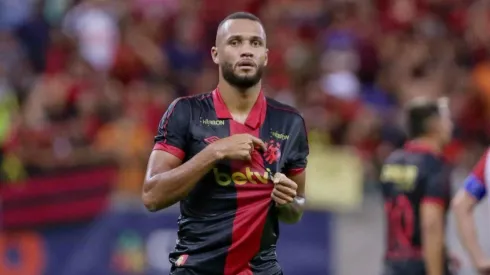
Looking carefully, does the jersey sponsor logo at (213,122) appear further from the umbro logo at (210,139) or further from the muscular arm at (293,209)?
the muscular arm at (293,209)

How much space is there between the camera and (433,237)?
8.45 meters

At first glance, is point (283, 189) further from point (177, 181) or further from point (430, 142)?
point (430, 142)

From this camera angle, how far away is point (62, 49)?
14.8 meters

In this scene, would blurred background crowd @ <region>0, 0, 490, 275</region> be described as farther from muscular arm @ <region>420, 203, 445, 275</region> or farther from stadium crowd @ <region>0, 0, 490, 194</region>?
muscular arm @ <region>420, 203, 445, 275</region>

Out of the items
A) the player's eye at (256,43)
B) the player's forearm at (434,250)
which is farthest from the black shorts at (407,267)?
the player's eye at (256,43)

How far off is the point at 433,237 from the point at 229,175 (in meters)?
3.00

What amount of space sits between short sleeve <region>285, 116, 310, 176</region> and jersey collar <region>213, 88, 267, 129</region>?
189 millimetres

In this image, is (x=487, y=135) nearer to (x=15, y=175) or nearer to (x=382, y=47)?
(x=382, y=47)

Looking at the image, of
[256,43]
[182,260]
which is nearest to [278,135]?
[256,43]

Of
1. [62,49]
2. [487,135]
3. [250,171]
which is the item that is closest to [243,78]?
[250,171]

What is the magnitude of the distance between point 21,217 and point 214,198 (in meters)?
6.74

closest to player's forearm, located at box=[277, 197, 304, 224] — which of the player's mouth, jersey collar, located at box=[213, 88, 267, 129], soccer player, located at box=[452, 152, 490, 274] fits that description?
jersey collar, located at box=[213, 88, 267, 129]

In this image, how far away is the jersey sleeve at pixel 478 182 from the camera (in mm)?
7426

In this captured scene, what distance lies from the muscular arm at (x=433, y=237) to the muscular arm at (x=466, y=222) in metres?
0.70
